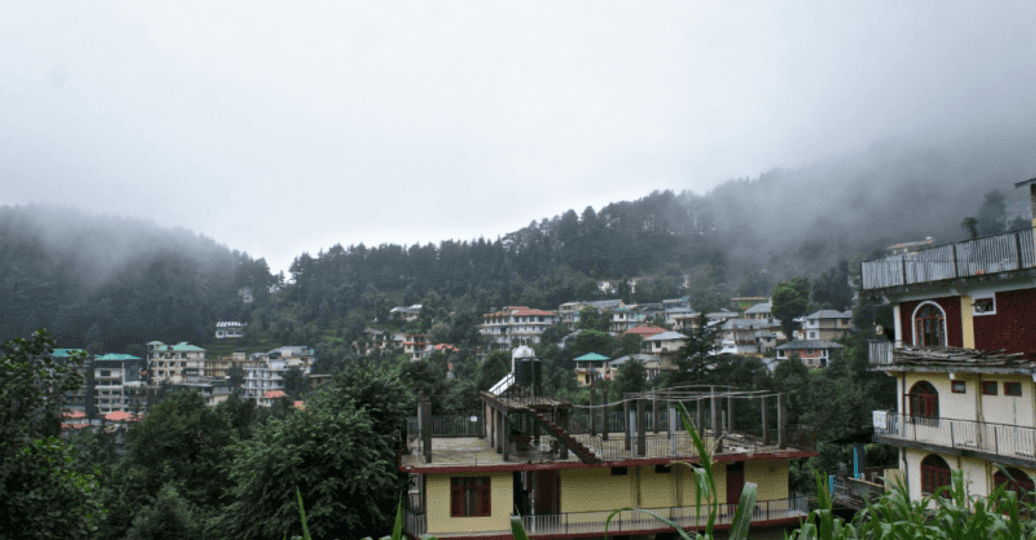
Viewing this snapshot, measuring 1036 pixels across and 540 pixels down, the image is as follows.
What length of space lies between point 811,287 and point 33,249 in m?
186

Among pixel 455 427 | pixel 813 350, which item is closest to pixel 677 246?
pixel 813 350

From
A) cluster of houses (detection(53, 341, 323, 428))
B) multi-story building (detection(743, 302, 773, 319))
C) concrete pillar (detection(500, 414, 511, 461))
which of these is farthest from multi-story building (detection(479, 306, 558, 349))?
concrete pillar (detection(500, 414, 511, 461))

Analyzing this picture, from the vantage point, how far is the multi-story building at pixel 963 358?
17359mm

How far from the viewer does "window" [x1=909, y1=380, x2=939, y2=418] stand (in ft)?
67.4

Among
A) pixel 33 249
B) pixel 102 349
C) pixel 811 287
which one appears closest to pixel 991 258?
pixel 811 287

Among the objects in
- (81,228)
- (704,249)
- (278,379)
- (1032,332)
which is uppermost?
(81,228)

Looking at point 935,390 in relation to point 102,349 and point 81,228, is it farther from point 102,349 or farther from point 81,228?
point 81,228

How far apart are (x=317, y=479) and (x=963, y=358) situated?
61.9ft

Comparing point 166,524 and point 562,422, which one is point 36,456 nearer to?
point 562,422

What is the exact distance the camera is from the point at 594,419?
81.9 feet

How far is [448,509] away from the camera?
64.7 ft

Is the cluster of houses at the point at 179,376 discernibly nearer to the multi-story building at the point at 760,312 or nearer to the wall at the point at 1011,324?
the multi-story building at the point at 760,312

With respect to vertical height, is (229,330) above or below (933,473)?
above

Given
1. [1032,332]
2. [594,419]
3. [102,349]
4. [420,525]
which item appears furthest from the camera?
[102,349]
